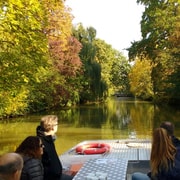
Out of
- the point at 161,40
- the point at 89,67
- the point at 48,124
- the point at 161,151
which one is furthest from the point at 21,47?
the point at 89,67

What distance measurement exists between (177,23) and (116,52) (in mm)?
54685

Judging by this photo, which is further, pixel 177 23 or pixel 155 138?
pixel 177 23

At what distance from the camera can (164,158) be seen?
3338 mm

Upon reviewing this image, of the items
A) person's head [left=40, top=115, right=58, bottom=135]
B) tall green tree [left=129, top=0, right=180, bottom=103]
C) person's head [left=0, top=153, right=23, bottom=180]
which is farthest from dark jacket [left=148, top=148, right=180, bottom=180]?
tall green tree [left=129, top=0, right=180, bottom=103]

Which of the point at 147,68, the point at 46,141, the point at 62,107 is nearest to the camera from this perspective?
the point at 46,141

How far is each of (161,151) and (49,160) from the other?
4.44 feet

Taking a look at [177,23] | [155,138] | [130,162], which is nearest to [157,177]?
[155,138]

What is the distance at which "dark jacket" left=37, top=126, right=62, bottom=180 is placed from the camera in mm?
3959

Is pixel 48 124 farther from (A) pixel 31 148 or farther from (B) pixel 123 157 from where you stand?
(B) pixel 123 157

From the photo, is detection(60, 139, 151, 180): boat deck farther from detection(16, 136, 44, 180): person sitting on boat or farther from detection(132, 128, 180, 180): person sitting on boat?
detection(16, 136, 44, 180): person sitting on boat

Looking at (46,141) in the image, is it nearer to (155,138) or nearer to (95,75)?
(155,138)

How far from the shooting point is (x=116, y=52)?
77.4 metres

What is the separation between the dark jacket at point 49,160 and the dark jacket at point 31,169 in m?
0.68

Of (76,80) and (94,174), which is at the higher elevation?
(76,80)
